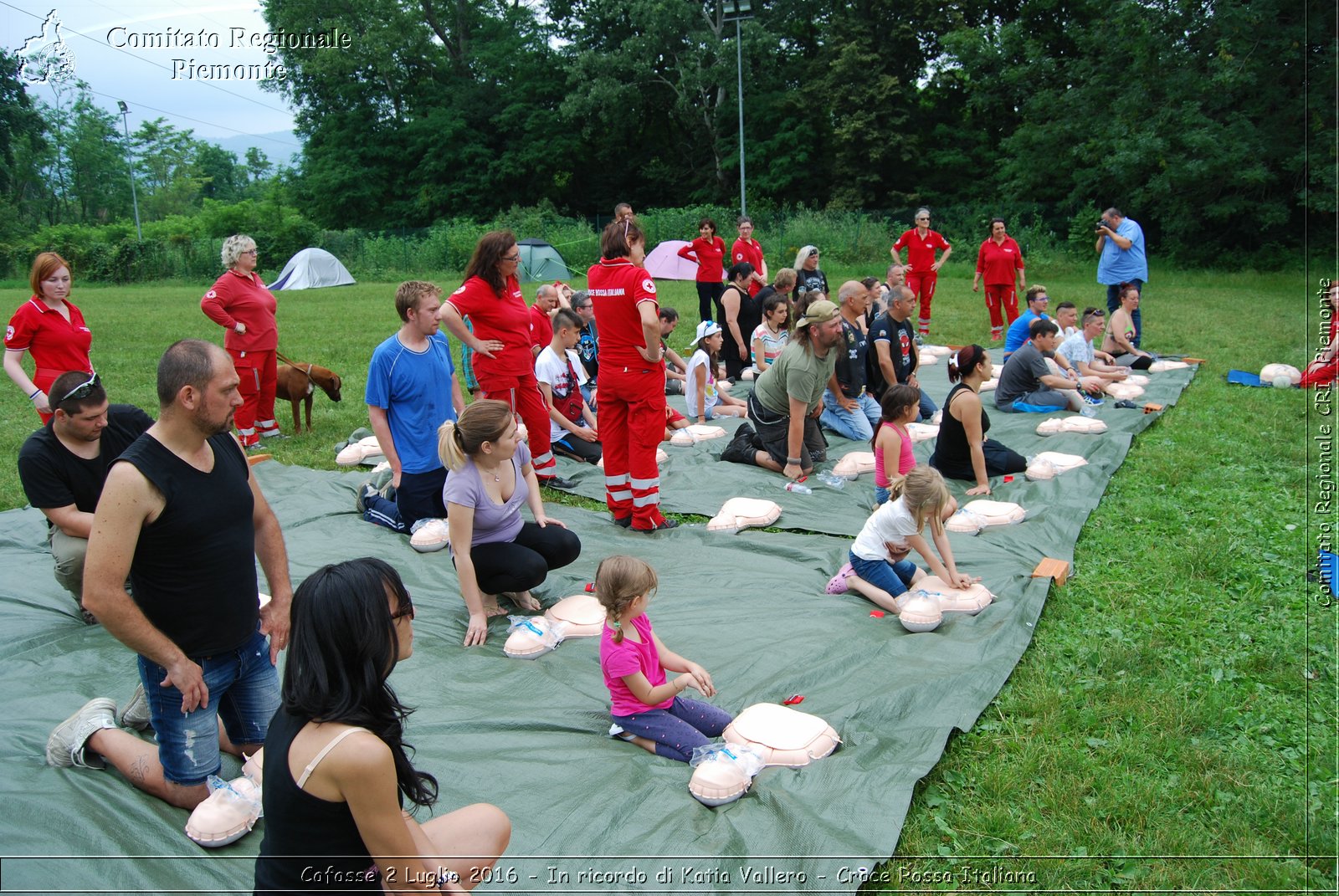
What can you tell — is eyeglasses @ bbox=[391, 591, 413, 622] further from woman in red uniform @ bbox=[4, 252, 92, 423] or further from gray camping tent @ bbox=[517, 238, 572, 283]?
gray camping tent @ bbox=[517, 238, 572, 283]

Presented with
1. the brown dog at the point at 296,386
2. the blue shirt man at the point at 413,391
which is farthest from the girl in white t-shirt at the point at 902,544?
the brown dog at the point at 296,386

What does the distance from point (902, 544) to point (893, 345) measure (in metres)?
3.93

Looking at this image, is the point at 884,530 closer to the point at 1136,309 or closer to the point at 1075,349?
the point at 1075,349

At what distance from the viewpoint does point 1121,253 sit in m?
11.6

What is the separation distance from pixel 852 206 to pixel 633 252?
28.3m

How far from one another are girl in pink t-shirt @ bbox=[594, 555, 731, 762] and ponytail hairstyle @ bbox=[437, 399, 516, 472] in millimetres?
1153

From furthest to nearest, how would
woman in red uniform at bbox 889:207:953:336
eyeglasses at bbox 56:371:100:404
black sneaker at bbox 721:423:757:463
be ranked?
1. woman in red uniform at bbox 889:207:953:336
2. black sneaker at bbox 721:423:757:463
3. eyeglasses at bbox 56:371:100:404

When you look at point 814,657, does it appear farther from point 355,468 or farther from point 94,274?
point 94,274

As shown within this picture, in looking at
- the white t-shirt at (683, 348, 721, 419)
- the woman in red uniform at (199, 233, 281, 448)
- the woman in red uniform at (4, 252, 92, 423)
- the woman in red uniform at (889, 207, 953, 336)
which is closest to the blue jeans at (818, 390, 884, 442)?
the white t-shirt at (683, 348, 721, 419)

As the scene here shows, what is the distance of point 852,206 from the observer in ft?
106

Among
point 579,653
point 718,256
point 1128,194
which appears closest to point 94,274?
point 718,256

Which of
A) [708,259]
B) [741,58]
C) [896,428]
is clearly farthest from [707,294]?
[741,58]

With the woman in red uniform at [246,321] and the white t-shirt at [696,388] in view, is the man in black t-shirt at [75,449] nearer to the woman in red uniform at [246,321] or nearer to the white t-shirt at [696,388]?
the woman in red uniform at [246,321]

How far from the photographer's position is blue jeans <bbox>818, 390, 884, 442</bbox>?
8.16 metres
